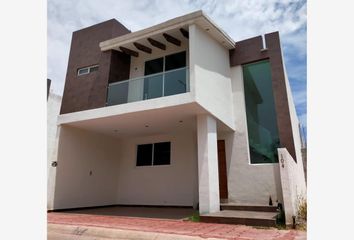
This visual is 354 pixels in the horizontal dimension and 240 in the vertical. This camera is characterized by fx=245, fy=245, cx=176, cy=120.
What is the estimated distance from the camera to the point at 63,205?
8.90 metres

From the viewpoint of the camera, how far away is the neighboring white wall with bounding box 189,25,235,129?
7316 mm

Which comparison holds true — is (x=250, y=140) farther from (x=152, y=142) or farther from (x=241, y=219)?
(x=152, y=142)

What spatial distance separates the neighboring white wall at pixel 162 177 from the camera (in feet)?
32.6

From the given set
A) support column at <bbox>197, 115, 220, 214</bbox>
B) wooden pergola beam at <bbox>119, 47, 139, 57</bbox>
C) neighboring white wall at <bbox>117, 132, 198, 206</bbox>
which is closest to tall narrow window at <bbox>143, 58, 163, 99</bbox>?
support column at <bbox>197, 115, 220, 214</bbox>

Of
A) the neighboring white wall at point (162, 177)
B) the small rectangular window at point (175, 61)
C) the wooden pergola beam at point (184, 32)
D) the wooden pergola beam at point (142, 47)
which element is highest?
the wooden pergola beam at point (142, 47)

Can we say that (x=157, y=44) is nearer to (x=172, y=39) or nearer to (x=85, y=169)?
(x=172, y=39)

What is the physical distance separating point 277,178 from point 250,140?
5.29 ft

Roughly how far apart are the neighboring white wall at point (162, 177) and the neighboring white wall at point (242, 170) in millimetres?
1532

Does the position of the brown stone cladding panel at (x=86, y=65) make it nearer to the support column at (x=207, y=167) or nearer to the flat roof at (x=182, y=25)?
the flat roof at (x=182, y=25)

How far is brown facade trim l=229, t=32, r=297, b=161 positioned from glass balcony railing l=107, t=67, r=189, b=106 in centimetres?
331

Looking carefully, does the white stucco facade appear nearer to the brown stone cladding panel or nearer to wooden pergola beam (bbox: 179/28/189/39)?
the brown stone cladding panel

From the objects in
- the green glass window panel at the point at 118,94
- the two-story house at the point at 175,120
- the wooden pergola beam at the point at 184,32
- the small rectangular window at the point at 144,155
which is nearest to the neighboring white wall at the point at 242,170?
the two-story house at the point at 175,120
